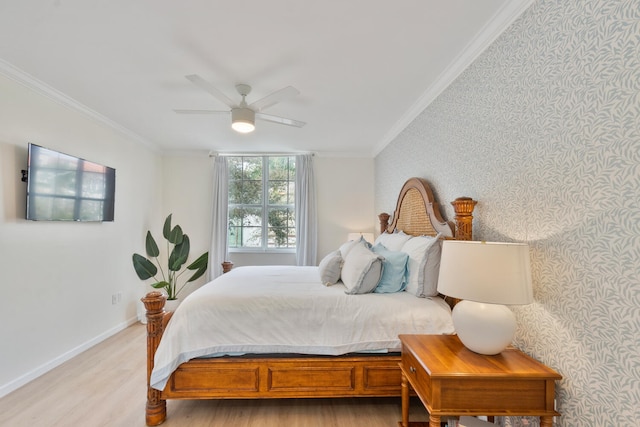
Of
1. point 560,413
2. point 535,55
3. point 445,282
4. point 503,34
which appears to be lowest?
point 560,413

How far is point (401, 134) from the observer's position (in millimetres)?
3473

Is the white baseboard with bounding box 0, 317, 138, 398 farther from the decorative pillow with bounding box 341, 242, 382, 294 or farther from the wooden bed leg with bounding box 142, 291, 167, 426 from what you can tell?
the decorative pillow with bounding box 341, 242, 382, 294

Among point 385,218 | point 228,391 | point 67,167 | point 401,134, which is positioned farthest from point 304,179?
point 228,391

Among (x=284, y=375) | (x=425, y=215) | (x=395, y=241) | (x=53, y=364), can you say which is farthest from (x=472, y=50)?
(x=53, y=364)

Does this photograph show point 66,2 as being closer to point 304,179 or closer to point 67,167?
point 67,167

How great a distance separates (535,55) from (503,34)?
1.11 ft

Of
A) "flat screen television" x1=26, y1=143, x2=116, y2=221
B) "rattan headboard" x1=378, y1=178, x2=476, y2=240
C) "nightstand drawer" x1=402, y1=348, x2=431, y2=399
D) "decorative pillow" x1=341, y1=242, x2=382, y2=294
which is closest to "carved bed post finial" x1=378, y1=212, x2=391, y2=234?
"rattan headboard" x1=378, y1=178, x2=476, y2=240

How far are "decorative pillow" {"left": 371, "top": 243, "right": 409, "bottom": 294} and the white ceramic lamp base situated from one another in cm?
78

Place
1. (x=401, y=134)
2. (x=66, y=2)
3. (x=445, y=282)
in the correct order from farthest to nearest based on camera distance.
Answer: (x=401, y=134), (x=66, y=2), (x=445, y=282)

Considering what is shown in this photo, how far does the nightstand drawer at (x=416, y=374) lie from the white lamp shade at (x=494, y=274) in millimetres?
414

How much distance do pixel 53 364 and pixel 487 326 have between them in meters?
3.45

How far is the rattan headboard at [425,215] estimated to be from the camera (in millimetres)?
1900

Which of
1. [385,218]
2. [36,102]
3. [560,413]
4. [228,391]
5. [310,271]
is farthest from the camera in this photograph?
[385,218]

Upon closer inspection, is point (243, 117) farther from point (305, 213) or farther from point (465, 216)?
point (305, 213)
